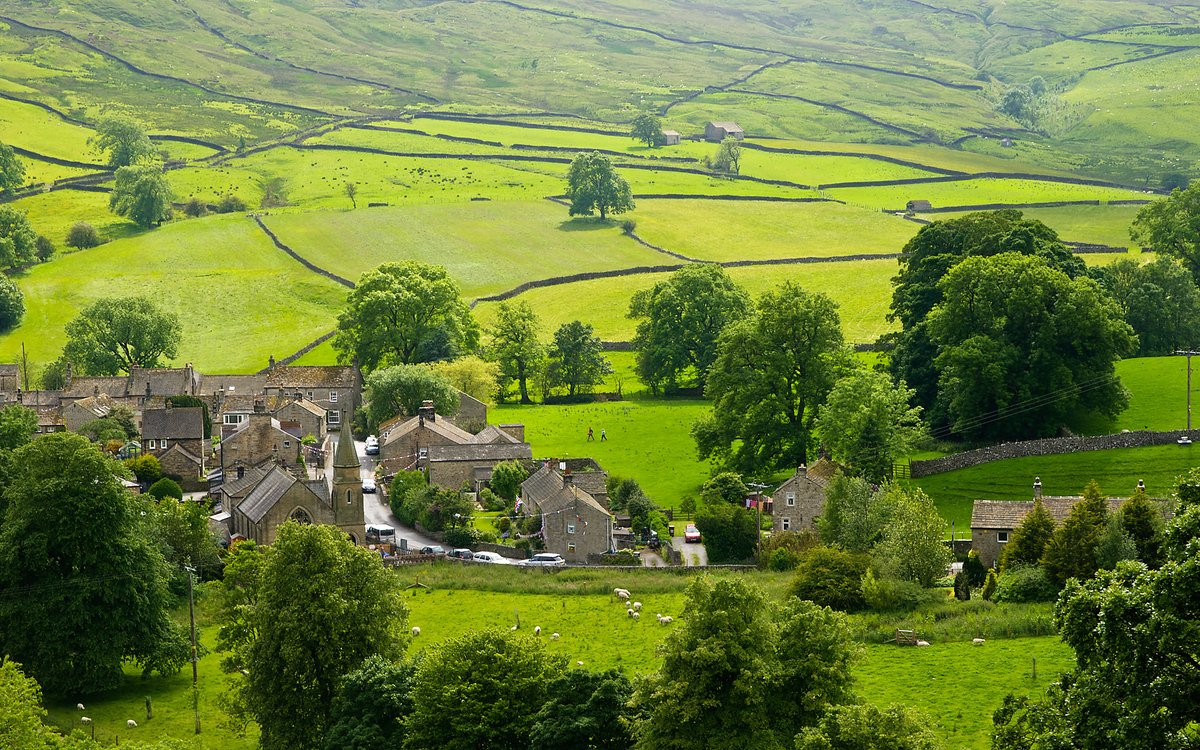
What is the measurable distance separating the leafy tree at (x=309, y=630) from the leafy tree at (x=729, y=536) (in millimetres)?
23603

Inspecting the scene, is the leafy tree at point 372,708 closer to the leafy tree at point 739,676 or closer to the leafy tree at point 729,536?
the leafy tree at point 739,676

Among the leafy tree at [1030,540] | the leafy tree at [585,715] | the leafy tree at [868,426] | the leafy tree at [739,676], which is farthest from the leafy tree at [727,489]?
the leafy tree at [739,676]

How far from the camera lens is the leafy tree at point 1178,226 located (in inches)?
4710

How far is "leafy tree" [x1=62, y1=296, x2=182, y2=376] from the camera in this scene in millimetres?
123125

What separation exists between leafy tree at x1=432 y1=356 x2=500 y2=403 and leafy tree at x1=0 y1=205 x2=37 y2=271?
2392 inches

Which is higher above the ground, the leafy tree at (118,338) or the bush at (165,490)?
the leafy tree at (118,338)

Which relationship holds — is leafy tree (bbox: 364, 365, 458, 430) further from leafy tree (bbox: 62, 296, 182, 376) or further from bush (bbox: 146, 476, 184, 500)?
leafy tree (bbox: 62, 296, 182, 376)

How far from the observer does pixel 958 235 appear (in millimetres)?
101938

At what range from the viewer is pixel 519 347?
392 feet

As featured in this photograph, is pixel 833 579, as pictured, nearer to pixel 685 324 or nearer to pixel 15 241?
pixel 685 324

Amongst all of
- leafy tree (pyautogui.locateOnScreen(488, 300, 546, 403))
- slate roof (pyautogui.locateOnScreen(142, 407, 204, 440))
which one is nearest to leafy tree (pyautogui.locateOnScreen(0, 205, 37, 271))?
leafy tree (pyautogui.locateOnScreen(488, 300, 546, 403))

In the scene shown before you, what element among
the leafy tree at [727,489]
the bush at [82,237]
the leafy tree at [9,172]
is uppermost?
the leafy tree at [9,172]

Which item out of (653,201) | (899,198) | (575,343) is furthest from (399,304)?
(899,198)

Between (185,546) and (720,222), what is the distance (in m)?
106
